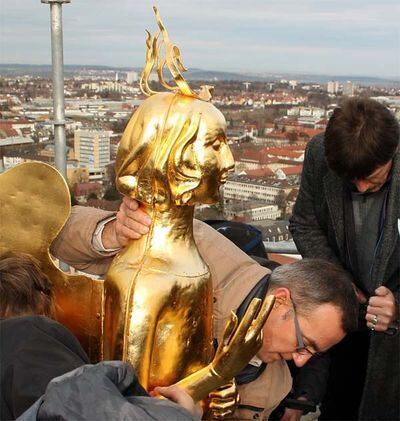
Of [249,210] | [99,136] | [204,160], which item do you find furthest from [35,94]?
[249,210]

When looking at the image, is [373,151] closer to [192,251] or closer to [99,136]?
[192,251]

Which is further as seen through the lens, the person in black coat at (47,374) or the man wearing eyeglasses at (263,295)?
the man wearing eyeglasses at (263,295)

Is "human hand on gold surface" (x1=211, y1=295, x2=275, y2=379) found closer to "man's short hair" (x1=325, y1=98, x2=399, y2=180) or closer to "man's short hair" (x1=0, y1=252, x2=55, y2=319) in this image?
"man's short hair" (x1=0, y1=252, x2=55, y2=319)

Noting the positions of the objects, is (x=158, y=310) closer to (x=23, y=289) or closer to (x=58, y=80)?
(x=23, y=289)

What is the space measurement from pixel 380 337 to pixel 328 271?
0.64 metres

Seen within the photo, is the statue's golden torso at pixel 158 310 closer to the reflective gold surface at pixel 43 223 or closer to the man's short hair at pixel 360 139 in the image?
the reflective gold surface at pixel 43 223

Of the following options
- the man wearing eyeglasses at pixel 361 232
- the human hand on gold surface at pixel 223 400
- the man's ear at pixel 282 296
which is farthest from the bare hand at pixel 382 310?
the human hand on gold surface at pixel 223 400

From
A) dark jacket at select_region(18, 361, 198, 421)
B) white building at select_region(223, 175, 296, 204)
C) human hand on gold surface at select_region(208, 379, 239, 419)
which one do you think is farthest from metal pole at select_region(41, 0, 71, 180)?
white building at select_region(223, 175, 296, 204)

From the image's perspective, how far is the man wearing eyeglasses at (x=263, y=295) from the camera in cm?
203

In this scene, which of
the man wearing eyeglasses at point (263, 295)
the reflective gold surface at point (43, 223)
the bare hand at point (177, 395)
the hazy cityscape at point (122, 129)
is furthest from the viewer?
the hazy cityscape at point (122, 129)

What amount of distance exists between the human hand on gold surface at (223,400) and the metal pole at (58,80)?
3.63 feet

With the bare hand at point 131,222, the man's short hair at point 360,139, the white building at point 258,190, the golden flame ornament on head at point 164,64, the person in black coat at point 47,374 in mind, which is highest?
the golden flame ornament on head at point 164,64

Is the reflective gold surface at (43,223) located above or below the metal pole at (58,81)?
below

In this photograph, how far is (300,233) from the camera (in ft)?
9.23
